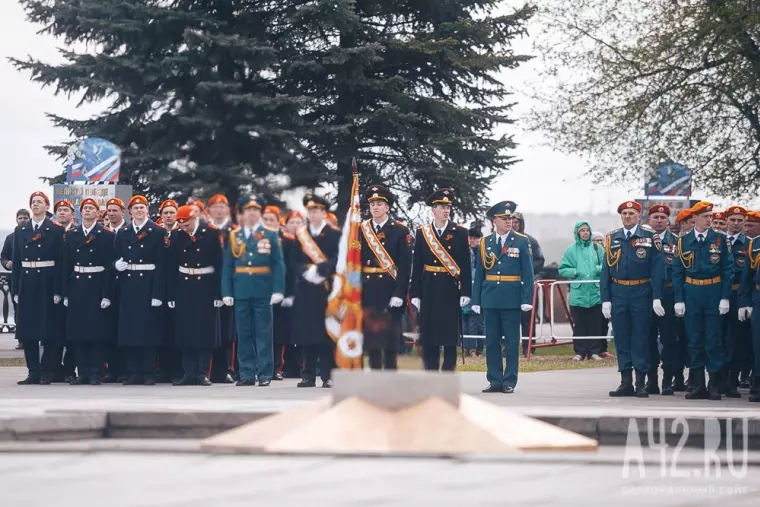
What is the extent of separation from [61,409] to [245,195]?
106 inches

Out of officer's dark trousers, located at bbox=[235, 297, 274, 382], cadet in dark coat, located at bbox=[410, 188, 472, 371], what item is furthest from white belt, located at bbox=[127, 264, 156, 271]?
cadet in dark coat, located at bbox=[410, 188, 472, 371]

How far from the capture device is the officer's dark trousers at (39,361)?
55.3 feet

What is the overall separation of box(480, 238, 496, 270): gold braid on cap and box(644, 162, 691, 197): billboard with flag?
5189 mm

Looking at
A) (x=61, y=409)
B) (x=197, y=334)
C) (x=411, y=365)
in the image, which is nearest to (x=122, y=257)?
(x=197, y=334)

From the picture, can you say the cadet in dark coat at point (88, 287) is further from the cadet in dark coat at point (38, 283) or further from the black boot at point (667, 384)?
the black boot at point (667, 384)

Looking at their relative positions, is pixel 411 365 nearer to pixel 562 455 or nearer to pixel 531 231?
pixel 562 455

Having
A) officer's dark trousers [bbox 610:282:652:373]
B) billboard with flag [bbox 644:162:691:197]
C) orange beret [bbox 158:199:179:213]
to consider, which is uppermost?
billboard with flag [bbox 644:162:691:197]

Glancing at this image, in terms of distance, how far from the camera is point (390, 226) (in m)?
15.5

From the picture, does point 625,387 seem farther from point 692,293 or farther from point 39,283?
point 39,283

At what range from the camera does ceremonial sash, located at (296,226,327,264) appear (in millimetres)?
15773

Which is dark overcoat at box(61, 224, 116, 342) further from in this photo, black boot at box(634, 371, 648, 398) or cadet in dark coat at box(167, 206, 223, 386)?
black boot at box(634, 371, 648, 398)

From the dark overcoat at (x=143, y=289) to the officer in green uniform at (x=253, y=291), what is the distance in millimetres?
773

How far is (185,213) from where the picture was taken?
16.2m

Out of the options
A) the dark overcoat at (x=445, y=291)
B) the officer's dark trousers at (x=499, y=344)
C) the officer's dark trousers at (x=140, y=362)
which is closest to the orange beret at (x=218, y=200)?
the dark overcoat at (x=445, y=291)
